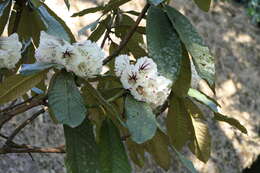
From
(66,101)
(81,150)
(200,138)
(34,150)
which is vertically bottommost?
(200,138)

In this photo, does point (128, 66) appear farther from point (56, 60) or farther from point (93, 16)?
point (93, 16)

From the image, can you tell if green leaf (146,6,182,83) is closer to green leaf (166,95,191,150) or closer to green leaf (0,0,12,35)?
green leaf (166,95,191,150)

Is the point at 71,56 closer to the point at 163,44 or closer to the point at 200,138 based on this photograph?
the point at 163,44

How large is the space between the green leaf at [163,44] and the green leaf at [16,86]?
0.76 feet

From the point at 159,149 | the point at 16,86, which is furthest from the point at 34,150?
the point at 159,149

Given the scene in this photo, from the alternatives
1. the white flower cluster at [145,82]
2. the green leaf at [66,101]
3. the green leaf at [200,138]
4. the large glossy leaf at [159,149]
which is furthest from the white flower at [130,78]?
the green leaf at [200,138]

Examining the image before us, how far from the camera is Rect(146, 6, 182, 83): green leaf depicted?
964 mm

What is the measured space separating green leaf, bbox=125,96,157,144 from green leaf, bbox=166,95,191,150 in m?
0.28

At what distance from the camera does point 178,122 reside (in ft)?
4.12

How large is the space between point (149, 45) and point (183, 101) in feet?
0.91

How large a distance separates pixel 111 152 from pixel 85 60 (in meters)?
0.19

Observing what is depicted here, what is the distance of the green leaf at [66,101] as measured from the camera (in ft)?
2.75

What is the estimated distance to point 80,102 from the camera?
2.90 feet

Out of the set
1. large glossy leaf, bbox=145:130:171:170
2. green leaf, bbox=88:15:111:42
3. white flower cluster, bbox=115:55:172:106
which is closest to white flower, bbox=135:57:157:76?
white flower cluster, bbox=115:55:172:106
